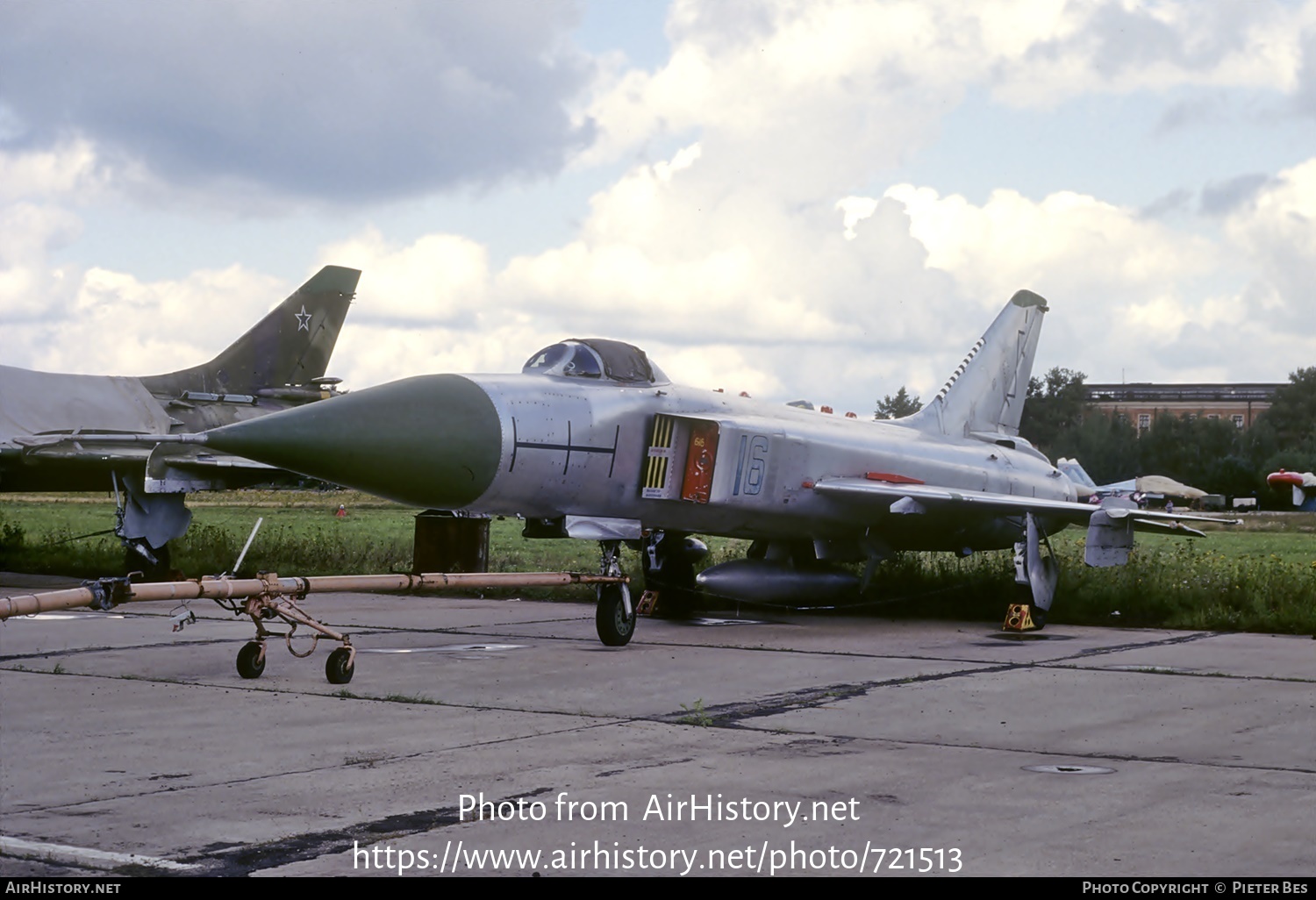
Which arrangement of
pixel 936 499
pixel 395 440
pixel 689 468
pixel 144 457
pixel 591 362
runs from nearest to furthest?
pixel 395 440 → pixel 591 362 → pixel 689 468 → pixel 936 499 → pixel 144 457

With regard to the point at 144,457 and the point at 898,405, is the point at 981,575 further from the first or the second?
the point at 898,405

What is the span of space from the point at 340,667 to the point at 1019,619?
7441 mm

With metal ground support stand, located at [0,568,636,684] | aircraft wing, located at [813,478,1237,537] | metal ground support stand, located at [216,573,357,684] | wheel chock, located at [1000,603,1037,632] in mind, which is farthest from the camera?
aircraft wing, located at [813,478,1237,537]

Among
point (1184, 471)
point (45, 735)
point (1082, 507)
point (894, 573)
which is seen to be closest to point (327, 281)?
point (894, 573)

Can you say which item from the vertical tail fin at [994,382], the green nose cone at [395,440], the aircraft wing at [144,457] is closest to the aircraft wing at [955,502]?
the vertical tail fin at [994,382]

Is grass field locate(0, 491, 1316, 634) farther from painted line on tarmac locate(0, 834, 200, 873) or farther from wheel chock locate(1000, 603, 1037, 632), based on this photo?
painted line on tarmac locate(0, 834, 200, 873)

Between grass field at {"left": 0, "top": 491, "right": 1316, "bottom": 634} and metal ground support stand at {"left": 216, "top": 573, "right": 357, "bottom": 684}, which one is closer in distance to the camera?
metal ground support stand at {"left": 216, "top": 573, "right": 357, "bottom": 684}

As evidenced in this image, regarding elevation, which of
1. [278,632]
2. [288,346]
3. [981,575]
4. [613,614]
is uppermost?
[288,346]

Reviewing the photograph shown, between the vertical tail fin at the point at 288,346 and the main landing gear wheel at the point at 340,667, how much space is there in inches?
522

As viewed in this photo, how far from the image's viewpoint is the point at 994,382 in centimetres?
1798

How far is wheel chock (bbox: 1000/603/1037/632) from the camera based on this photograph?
13.6m

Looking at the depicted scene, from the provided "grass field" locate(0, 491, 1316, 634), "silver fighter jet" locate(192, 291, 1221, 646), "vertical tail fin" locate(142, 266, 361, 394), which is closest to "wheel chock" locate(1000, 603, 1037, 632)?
"silver fighter jet" locate(192, 291, 1221, 646)

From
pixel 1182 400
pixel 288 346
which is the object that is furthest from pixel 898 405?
pixel 288 346

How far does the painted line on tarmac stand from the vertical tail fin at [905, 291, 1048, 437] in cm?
1346
